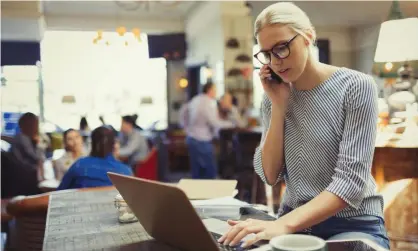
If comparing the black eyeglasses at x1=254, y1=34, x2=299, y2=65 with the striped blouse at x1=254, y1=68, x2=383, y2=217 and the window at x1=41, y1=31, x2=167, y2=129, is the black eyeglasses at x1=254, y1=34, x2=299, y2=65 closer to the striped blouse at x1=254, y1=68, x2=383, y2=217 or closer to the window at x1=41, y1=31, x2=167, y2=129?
the striped blouse at x1=254, y1=68, x2=383, y2=217

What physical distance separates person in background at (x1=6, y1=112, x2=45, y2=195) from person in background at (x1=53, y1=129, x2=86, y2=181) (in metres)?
0.18

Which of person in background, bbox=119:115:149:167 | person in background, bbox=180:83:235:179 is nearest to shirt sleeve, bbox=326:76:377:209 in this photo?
person in background, bbox=119:115:149:167

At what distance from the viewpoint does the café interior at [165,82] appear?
294 cm

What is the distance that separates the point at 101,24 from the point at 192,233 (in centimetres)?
923

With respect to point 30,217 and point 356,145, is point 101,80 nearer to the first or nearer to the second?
point 30,217

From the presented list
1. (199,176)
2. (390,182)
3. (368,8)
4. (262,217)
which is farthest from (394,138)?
(199,176)

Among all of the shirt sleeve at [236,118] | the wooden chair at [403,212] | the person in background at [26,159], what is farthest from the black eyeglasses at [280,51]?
the shirt sleeve at [236,118]

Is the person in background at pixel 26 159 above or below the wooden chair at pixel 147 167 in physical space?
above

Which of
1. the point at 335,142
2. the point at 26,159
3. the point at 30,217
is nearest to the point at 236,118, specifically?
the point at 26,159

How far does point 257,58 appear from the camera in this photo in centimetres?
142

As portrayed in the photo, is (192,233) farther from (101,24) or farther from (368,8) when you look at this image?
(101,24)

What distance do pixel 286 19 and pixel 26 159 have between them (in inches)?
135

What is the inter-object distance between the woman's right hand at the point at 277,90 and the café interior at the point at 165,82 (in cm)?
8

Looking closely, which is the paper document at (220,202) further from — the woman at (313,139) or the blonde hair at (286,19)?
the blonde hair at (286,19)
